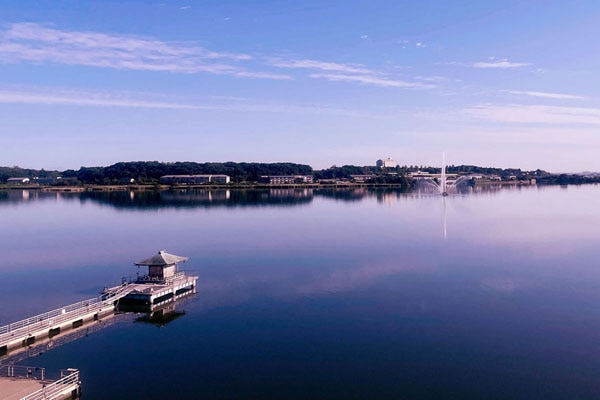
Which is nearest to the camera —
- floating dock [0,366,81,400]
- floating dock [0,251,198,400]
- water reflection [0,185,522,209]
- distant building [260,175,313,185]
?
floating dock [0,366,81,400]

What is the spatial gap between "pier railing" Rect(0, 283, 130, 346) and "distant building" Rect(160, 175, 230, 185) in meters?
140

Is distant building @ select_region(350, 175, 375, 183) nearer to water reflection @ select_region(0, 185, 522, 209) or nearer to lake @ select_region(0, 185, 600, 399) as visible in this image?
water reflection @ select_region(0, 185, 522, 209)

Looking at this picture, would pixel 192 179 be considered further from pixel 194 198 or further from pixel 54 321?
pixel 54 321

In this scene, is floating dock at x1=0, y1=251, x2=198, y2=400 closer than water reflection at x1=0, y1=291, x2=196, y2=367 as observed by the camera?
Yes

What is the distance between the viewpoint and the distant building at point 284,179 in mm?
176125

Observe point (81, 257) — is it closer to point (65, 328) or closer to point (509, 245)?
point (65, 328)

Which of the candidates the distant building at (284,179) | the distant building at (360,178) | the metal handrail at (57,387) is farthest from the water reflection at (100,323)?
the distant building at (360,178)

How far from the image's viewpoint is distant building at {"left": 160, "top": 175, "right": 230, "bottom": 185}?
6634 inches

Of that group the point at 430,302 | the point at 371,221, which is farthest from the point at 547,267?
the point at 371,221

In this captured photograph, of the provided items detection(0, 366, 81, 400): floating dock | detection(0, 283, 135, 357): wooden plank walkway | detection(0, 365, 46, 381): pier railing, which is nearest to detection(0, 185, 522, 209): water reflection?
detection(0, 283, 135, 357): wooden plank walkway

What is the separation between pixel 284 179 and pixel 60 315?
511 ft

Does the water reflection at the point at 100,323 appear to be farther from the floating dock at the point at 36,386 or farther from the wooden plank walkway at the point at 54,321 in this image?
the floating dock at the point at 36,386

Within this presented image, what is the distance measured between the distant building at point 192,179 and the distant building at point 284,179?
13941mm

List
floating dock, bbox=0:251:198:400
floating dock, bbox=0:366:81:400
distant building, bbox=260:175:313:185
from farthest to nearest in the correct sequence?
1. distant building, bbox=260:175:313:185
2. floating dock, bbox=0:251:198:400
3. floating dock, bbox=0:366:81:400
